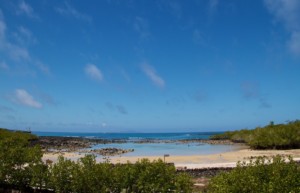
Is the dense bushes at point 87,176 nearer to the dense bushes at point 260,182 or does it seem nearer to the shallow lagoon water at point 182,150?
the dense bushes at point 260,182

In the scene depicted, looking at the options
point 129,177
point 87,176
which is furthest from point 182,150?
point 129,177

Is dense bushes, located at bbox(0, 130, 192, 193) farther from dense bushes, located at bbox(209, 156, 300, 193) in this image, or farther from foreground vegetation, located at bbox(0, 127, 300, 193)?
dense bushes, located at bbox(209, 156, 300, 193)

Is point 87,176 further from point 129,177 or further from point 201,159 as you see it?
point 201,159

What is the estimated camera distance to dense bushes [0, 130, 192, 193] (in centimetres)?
1322

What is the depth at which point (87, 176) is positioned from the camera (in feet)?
46.8

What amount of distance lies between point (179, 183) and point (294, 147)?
4536cm

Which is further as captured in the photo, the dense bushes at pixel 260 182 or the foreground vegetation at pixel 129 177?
the foreground vegetation at pixel 129 177

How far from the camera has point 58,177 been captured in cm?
1526

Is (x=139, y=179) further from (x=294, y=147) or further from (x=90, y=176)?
(x=294, y=147)

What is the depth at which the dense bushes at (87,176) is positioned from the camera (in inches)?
520

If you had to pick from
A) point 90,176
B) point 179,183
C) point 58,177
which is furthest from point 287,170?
point 58,177

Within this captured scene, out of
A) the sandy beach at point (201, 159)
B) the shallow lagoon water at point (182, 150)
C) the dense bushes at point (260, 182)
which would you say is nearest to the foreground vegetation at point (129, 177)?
the dense bushes at point (260, 182)

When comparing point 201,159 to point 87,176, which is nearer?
point 87,176

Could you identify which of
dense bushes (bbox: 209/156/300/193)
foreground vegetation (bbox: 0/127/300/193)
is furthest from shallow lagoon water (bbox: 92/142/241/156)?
dense bushes (bbox: 209/156/300/193)
